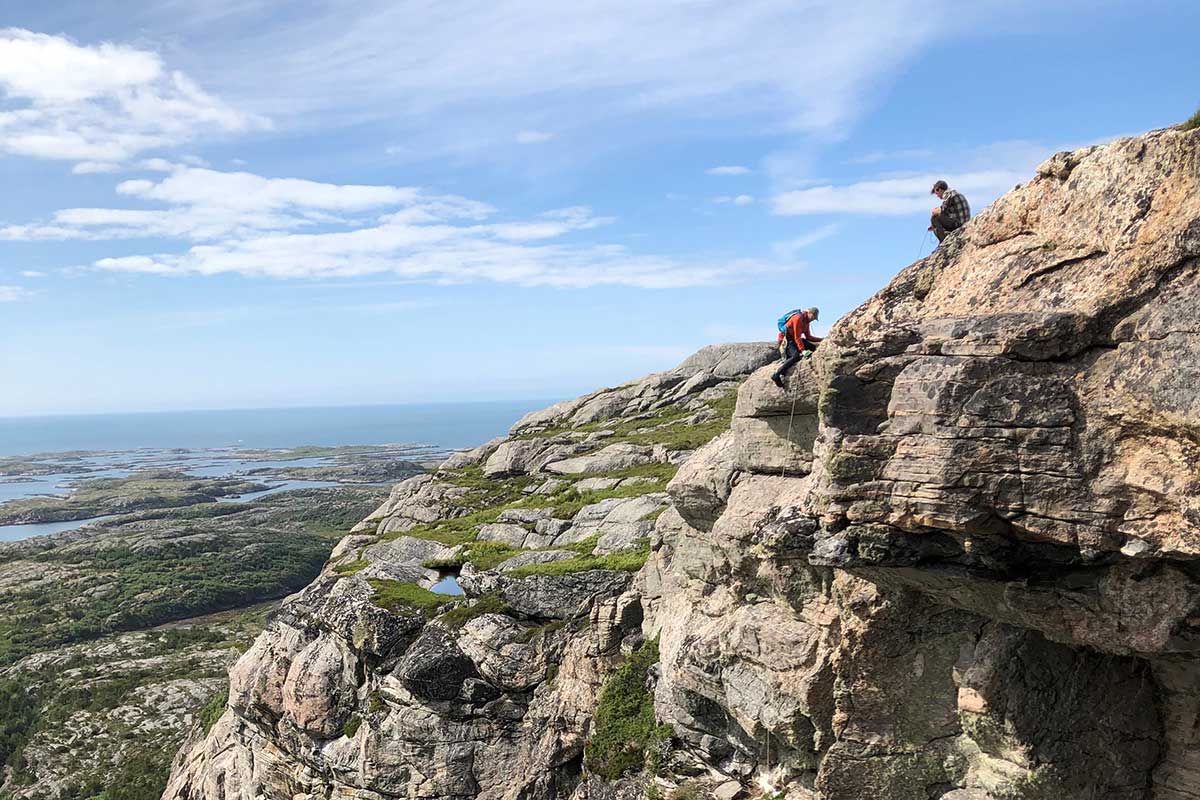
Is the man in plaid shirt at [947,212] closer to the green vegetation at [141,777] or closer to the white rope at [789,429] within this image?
the white rope at [789,429]

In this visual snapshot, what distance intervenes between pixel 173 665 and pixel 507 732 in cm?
10067

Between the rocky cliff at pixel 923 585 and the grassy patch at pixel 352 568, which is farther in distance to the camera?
the grassy patch at pixel 352 568

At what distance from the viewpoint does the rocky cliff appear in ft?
41.4

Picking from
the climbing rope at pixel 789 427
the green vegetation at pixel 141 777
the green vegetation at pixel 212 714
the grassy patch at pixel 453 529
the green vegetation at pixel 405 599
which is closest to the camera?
the climbing rope at pixel 789 427

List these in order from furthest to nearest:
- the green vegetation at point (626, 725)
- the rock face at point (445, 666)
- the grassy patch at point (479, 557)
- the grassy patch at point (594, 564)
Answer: the grassy patch at point (479, 557), the grassy patch at point (594, 564), the rock face at point (445, 666), the green vegetation at point (626, 725)

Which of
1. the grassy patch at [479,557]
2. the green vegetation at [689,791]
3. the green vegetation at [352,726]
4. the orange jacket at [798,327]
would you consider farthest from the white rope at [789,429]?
the green vegetation at [352,726]

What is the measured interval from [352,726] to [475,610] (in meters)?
6.96

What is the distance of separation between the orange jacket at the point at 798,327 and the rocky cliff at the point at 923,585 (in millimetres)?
888

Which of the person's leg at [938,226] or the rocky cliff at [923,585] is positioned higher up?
the person's leg at [938,226]

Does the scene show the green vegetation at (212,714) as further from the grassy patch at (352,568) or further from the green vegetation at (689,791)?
the green vegetation at (689,791)

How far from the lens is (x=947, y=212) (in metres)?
20.0

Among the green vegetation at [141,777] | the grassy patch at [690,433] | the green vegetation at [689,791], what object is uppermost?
the grassy patch at [690,433]

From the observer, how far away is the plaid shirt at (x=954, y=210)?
19812 millimetres

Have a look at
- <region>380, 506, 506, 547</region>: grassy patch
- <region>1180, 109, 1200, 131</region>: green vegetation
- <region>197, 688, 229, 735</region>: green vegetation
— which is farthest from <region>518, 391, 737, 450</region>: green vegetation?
<region>1180, 109, 1200, 131</region>: green vegetation
